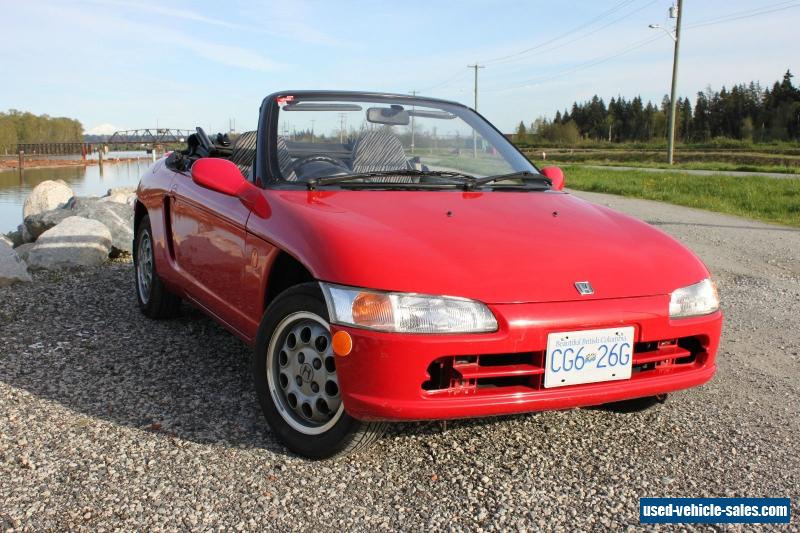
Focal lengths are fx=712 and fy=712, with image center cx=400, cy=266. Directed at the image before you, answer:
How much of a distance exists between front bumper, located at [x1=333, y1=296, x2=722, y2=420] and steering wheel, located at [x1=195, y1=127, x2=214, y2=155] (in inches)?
106

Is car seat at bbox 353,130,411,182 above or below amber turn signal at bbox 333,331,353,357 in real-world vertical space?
above

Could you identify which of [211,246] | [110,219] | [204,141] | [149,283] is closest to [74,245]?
[110,219]

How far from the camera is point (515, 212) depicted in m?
3.11

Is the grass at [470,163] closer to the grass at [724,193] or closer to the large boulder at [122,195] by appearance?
the grass at [724,193]

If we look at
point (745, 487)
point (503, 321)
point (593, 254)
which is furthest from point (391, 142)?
point (745, 487)

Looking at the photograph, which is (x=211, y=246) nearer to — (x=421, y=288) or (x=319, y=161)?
(x=319, y=161)

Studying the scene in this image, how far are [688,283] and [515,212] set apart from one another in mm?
767

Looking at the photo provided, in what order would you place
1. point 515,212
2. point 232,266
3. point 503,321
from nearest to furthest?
point 503,321 → point 515,212 → point 232,266

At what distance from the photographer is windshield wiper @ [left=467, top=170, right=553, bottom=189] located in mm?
3488

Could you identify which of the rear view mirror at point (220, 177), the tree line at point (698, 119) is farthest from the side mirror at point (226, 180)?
the tree line at point (698, 119)

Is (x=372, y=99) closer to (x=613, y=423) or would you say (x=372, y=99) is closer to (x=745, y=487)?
(x=613, y=423)

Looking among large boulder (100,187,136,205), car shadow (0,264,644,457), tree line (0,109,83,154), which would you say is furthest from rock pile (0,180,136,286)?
tree line (0,109,83,154)

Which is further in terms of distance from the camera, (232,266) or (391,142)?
(391,142)

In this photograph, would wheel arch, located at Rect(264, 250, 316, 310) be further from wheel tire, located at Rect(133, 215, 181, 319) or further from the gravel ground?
wheel tire, located at Rect(133, 215, 181, 319)
